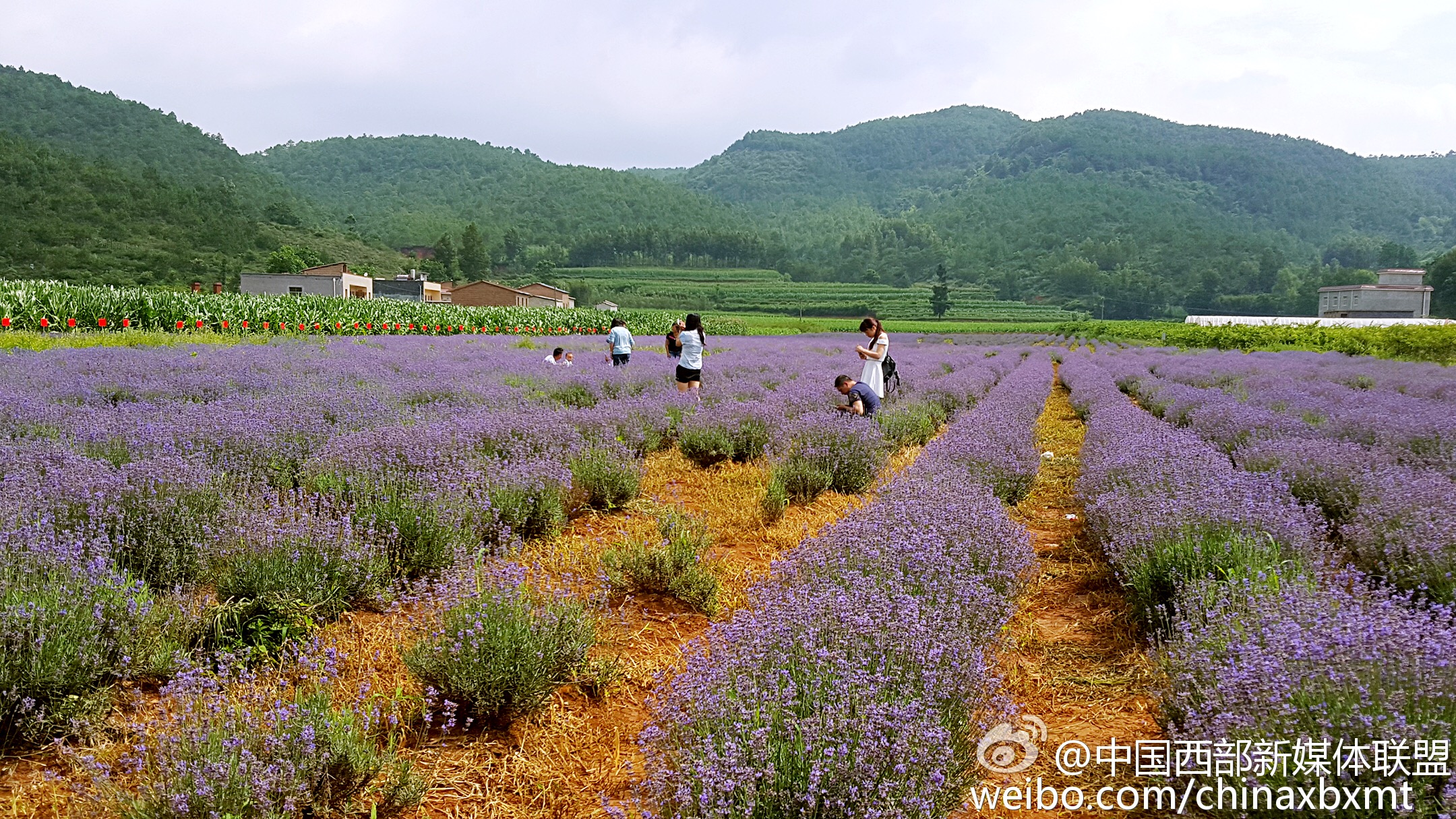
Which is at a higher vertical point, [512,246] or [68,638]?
[512,246]

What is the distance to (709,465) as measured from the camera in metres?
7.12

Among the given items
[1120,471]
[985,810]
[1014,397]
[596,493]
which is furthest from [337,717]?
[1014,397]

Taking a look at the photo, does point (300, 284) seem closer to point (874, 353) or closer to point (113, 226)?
point (113, 226)

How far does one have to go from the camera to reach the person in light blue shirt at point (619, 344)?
1252 centimetres

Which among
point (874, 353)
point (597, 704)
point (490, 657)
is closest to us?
point (490, 657)

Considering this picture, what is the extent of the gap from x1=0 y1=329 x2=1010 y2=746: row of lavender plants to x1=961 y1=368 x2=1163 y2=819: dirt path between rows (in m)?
1.96

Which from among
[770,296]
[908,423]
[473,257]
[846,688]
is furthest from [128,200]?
[846,688]

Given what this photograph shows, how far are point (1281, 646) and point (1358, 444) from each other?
5.43 meters

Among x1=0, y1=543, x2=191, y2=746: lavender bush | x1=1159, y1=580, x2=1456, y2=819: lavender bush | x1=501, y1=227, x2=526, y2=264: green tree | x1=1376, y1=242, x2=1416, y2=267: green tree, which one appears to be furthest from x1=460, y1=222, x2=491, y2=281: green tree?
x1=1376, y1=242, x2=1416, y2=267: green tree

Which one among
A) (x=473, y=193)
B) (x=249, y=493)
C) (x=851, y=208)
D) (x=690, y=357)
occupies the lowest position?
(x=249, y=493)

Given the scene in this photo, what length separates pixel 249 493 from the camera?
4.03m

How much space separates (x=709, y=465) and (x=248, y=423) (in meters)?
3.73

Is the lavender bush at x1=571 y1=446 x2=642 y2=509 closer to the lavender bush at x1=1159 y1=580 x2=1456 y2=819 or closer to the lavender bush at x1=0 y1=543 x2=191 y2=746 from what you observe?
the lavender bush at x1=0 y1=543 x2=191 y2=746

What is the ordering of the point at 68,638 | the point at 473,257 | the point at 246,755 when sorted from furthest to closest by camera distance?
the point at 473,257, the point at 68,638, the point at 246,755
